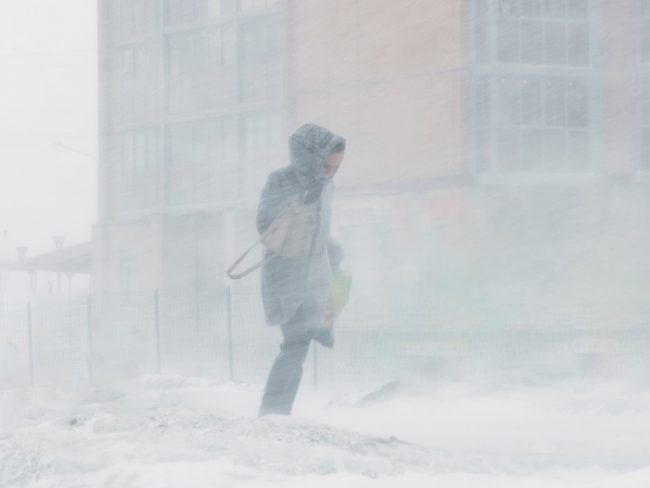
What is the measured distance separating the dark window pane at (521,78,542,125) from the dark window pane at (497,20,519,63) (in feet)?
1.64

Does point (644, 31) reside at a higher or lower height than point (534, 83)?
higher

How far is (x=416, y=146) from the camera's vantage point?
22188 mm

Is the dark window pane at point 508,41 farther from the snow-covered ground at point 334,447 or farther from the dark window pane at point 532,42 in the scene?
the snow-covered ground at point 334,447

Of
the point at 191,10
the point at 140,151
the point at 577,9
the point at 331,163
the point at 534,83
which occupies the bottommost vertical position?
the point at 331,163

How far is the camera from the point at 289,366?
19.2 ft

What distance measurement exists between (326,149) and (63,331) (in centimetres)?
1302

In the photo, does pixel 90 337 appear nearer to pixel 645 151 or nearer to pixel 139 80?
pixel 645 151

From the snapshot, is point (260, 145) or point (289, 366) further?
point (260, 145)

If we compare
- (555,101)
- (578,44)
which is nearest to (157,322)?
(555,101)

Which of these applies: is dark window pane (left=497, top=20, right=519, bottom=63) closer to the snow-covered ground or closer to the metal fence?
the metal fence

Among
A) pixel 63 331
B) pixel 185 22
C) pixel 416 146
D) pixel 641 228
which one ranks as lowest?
pixel 63 331

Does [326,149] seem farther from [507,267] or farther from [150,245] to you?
[150,245]

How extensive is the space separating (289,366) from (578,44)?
1673 centimetres

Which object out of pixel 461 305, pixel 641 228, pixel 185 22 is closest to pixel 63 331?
pixel 461 305
